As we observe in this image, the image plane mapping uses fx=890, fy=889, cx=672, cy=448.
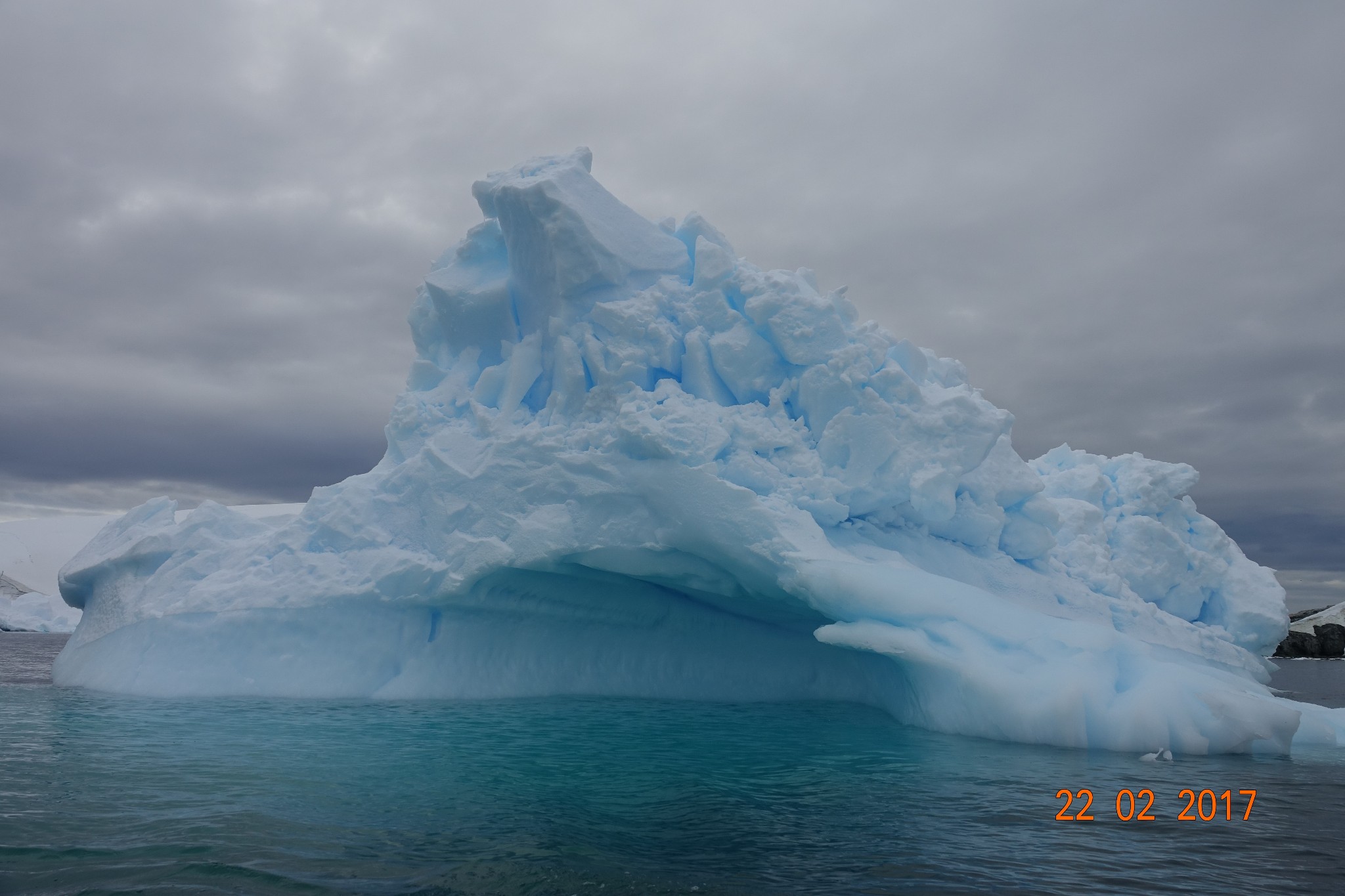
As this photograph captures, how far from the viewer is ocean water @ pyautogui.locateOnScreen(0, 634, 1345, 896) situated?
166 inches

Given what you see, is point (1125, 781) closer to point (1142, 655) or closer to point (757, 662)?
point (1142, 655)

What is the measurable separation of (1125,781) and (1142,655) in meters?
2.24

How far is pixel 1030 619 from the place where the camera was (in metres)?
8.80

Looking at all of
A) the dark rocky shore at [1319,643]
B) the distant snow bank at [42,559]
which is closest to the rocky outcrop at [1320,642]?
the dark rocky shore at [1319,643]

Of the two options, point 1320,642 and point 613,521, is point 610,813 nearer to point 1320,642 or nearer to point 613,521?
point 613,521
